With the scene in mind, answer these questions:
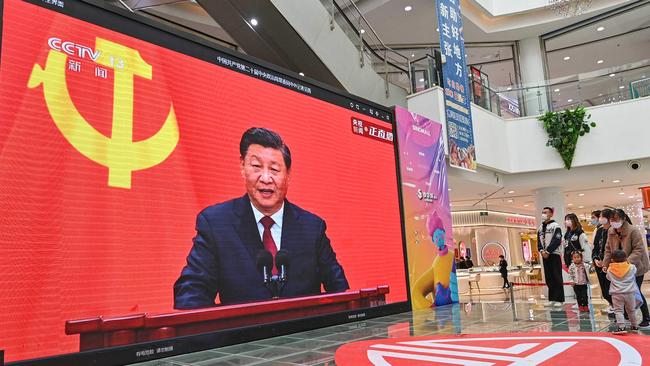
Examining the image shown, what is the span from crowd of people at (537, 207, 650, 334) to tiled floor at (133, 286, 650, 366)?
0.86 feet

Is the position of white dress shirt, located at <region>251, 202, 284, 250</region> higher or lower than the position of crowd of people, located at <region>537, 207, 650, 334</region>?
higher

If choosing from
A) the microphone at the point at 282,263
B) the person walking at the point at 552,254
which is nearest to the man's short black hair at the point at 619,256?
the person walking at the point at 552,254

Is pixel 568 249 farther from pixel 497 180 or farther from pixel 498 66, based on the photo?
pixel 498 66

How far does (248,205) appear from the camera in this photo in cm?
476

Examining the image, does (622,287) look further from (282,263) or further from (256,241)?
(256,241)

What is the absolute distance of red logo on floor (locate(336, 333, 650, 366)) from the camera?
3.12 meters

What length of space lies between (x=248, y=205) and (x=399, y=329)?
1980 mm

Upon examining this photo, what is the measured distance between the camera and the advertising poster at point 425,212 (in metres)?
6.90

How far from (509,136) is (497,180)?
101 cm

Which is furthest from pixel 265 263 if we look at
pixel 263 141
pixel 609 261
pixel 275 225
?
pixel 609 261

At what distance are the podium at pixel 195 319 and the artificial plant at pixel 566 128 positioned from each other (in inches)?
274

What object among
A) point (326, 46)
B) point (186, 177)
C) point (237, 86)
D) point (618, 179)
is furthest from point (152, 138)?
point (618, 179)

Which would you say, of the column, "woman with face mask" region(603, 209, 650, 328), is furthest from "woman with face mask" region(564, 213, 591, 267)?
the column

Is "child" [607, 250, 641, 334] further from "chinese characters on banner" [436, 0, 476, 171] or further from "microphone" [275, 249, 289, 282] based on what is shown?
"chinese characters on banner" [436, 0, 476, 171]
